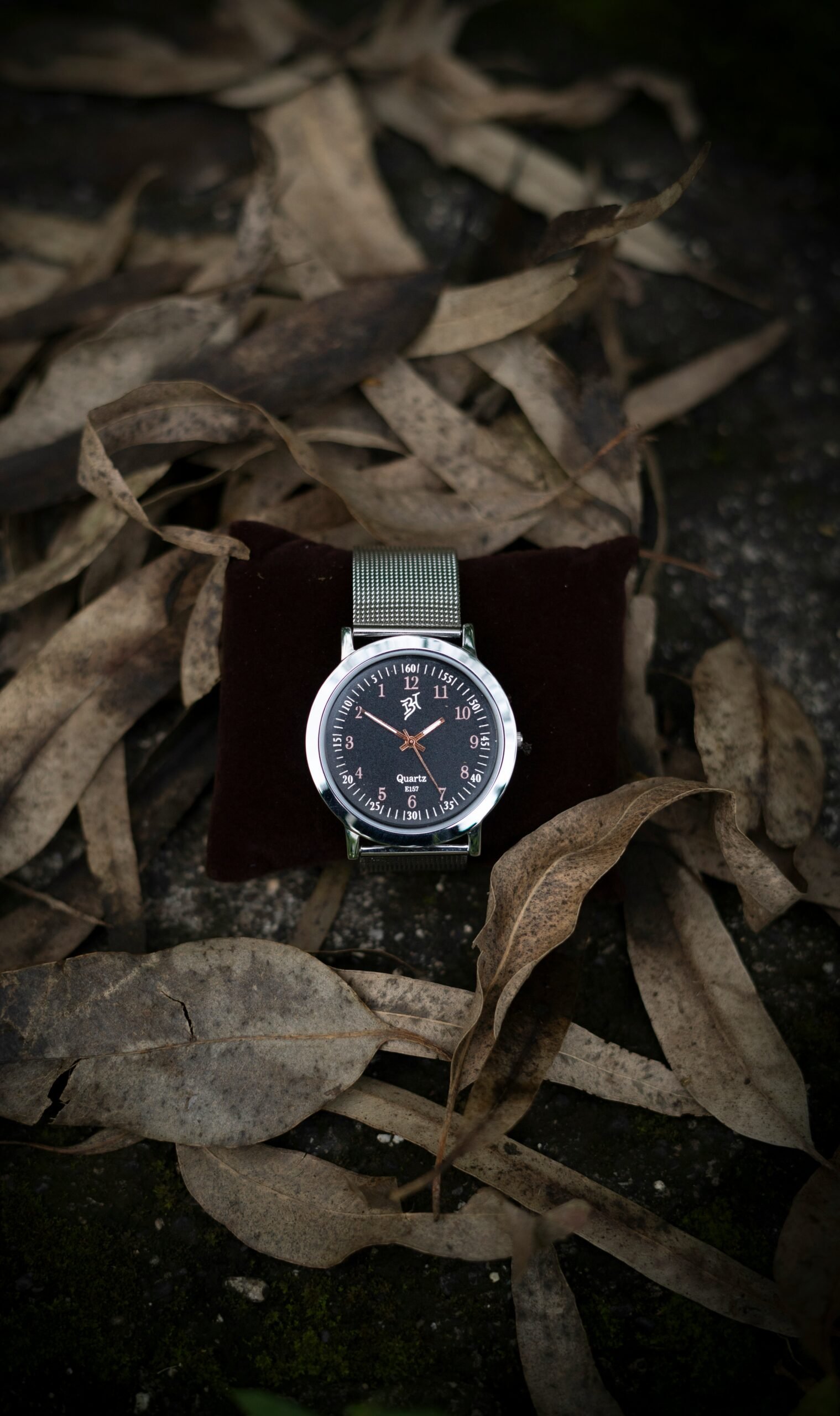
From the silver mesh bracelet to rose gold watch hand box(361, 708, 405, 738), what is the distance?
0.60 feet

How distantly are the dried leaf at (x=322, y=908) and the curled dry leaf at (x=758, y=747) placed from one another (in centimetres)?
93

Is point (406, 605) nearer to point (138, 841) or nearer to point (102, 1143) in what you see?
point (138, 841)

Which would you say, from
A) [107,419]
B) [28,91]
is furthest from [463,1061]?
[28,91]

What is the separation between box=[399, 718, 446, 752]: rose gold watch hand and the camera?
2.22 meters

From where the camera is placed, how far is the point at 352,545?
2.53 meters

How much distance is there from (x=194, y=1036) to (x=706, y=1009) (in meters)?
1.15

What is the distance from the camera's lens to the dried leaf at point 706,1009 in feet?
6.77

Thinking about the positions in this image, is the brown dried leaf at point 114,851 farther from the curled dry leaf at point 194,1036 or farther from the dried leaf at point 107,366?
the dried leaf at point 107,366

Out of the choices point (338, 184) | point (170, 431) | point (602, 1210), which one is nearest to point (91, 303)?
point (170, 431)

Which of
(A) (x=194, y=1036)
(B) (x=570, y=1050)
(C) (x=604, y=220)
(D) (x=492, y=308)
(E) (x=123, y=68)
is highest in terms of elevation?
(E) (x=123, y=68)

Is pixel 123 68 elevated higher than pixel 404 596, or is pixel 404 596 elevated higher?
pixel 123 68

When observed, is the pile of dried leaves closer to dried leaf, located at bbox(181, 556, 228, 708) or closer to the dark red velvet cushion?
dried leaf, located at bbox(181, 556, 228, 708)

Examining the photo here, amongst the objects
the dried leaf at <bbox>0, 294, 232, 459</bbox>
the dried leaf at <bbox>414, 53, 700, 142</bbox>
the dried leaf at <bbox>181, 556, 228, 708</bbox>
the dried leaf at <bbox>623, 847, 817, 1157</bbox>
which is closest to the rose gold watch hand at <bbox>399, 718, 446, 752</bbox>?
the dried leaf at <bbox>181, 556, 228, 708</bbox>

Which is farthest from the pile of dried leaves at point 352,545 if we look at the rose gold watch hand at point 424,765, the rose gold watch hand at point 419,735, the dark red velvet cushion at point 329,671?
→ the rose gold watch hand at point 419,735
